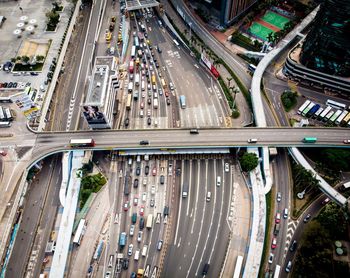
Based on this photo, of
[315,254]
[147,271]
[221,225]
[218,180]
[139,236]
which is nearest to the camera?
[315,254]

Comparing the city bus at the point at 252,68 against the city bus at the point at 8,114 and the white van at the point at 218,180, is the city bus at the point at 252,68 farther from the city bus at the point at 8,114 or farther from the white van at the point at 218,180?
the city bus at the point at 8,114

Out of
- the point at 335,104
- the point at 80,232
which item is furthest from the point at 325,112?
the point at 80,232

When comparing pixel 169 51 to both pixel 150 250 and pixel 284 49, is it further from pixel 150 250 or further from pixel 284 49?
pixel 150 250

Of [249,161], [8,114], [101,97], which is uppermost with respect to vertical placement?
[101,97]

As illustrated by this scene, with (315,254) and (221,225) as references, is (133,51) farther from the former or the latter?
(315,254)

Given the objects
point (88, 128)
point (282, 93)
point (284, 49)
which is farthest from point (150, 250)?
point (284, 49)
